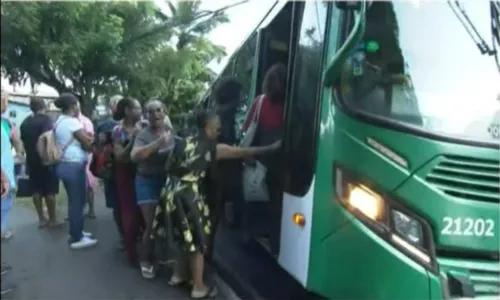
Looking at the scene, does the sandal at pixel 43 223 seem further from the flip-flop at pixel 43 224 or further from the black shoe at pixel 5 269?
the black shoe at pixel 5 269

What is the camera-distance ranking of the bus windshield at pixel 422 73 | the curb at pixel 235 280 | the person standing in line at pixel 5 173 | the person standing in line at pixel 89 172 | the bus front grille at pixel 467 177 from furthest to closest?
the person standing in line at pixel 89 172 → the curb at pixel 235 280 → the bus windshield at pixel 422 73 → the bus front grille at pixel 467 177 → the person standing in line at pixel 5 173

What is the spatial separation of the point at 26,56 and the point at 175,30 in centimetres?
143

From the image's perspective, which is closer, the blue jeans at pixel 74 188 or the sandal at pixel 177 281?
the sandal at pixel 177 281

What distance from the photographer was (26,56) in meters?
2.80

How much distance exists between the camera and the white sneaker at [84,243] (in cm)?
518

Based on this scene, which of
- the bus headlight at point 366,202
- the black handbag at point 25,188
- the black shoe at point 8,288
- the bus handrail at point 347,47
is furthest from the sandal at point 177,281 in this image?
the bus handrail at point 347,47

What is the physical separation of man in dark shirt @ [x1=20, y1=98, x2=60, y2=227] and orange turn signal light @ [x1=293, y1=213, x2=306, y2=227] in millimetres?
2911

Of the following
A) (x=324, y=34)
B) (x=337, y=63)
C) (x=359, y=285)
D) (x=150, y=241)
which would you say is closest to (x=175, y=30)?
(x=324, y=34)

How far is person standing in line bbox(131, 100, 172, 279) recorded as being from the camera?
4.33m

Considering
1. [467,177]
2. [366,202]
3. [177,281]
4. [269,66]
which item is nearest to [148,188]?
[177,281]

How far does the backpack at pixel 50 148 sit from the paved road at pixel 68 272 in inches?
22.9

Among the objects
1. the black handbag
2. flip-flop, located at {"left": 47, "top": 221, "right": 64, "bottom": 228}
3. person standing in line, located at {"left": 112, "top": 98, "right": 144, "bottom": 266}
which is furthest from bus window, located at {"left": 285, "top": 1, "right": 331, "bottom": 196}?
flip-flop, located at {"left": 47, "top": 221, "right": 64, "bottom": 228}

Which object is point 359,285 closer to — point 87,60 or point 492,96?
point 492,96

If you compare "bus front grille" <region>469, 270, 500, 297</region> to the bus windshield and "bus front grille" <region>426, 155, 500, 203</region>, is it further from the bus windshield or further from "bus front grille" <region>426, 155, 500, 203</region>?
the bus windshield
